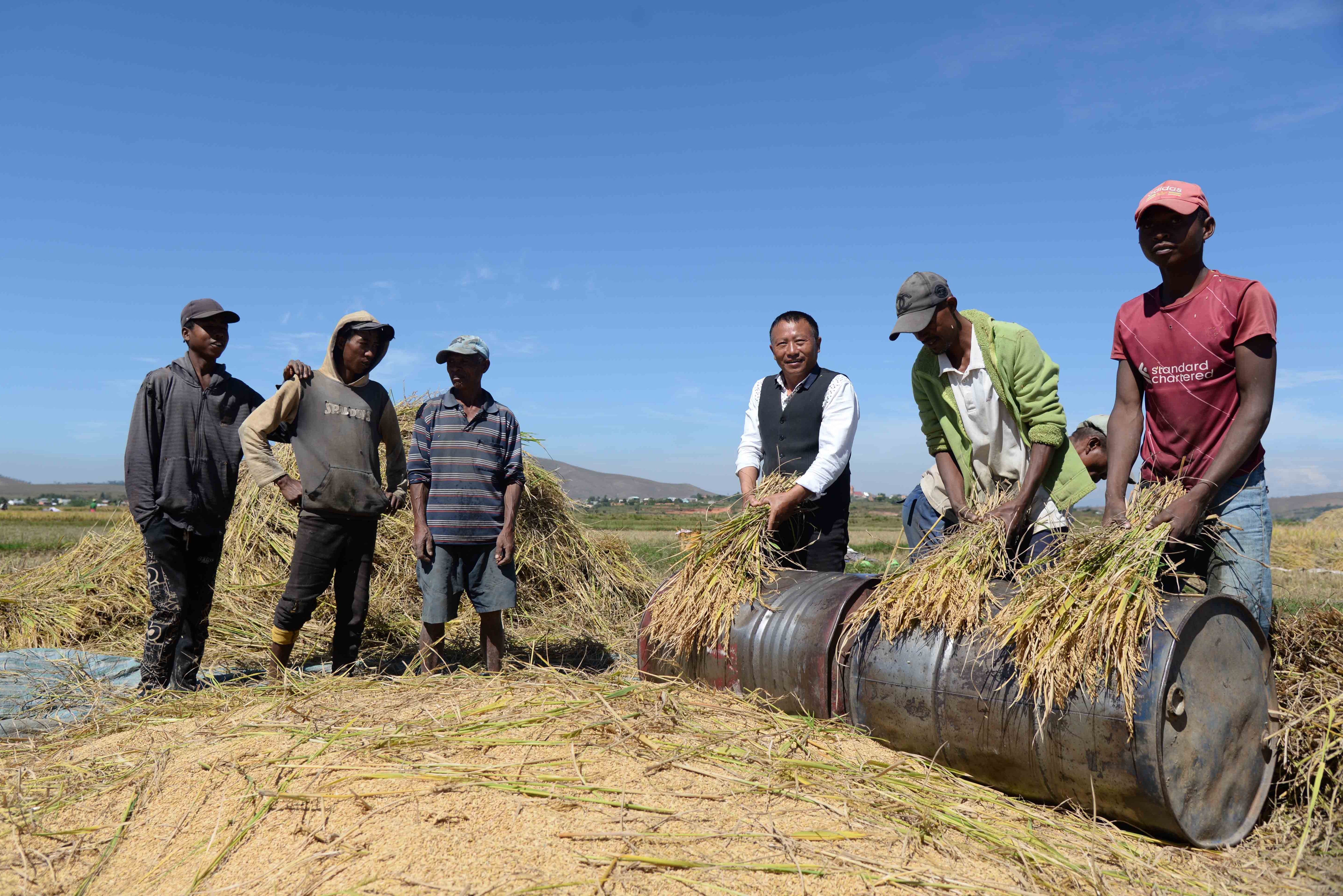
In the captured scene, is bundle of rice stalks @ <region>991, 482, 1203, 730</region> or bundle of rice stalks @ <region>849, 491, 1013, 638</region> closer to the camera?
bundle of rice stalks @ <region>991, 482, 1203, 730</region>

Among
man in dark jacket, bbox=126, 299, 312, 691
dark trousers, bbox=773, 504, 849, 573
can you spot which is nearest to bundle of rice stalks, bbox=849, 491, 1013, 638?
dark trousers, bbox=773, 504, 849, 573

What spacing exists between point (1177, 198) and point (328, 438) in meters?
4.06

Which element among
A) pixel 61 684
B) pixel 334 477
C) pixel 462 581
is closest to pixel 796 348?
pixel 462 581

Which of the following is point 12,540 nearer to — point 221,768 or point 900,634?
point 221,768

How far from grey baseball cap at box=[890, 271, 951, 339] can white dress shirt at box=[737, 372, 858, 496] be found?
630 mm

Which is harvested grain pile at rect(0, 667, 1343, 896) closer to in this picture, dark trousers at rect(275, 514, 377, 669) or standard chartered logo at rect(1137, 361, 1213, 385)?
dark trousers at rect(275, 514, 377, 669)

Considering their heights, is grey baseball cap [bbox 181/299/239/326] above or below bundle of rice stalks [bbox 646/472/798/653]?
above

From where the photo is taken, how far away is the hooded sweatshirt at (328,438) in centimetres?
450

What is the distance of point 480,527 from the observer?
468cm

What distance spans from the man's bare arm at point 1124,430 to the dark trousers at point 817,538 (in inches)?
50.3

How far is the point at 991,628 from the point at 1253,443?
105 cm

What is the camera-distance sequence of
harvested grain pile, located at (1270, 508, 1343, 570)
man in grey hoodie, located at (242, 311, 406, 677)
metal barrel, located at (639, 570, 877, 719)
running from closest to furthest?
1. metal barrel, located at (639, 570, 877, 719)
2. man in grey hoodie, located at (242, 311, 406, 677)
3. harvested grain pile, located at (1270, 508, 1343, 570)

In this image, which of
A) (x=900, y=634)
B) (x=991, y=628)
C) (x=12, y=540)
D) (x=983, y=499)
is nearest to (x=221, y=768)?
(x=900, y=634)

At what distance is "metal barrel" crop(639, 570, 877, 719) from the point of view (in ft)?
11.1
